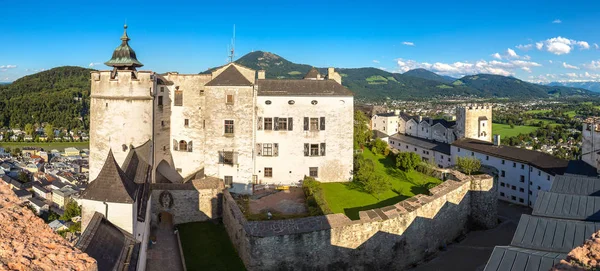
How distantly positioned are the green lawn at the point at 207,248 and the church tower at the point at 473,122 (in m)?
46.0

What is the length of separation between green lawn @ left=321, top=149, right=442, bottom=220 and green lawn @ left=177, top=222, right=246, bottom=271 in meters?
7.54

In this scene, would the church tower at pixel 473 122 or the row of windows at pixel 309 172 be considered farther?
the church tower at pixel 473 122

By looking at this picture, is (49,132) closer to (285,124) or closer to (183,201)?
(183,201)

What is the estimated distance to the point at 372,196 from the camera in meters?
30.9

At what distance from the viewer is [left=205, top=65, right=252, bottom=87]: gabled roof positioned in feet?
101

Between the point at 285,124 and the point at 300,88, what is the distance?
327cm

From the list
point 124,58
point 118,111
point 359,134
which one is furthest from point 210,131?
point 359,134

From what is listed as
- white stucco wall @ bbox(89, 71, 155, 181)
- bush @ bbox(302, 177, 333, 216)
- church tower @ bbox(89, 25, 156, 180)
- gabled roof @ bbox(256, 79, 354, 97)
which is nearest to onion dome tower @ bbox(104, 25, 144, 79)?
church tower @ bbox(89, 25, 156, 180)

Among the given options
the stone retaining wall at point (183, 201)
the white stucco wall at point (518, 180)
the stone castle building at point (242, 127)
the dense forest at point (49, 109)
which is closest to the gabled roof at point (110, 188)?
the stone retaining wall at point (183, 201)

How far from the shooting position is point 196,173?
33.5 m

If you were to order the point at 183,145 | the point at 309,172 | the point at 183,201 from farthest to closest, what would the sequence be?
the point at 183,145 < the point at 309,172 < the point at 183,201

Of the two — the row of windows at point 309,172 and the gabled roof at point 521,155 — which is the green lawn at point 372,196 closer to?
the row of windows at point 309,172

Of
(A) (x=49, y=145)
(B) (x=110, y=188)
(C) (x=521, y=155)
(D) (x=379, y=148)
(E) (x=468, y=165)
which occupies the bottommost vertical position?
(A) (x=49, y=145)

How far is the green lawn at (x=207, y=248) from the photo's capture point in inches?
881
